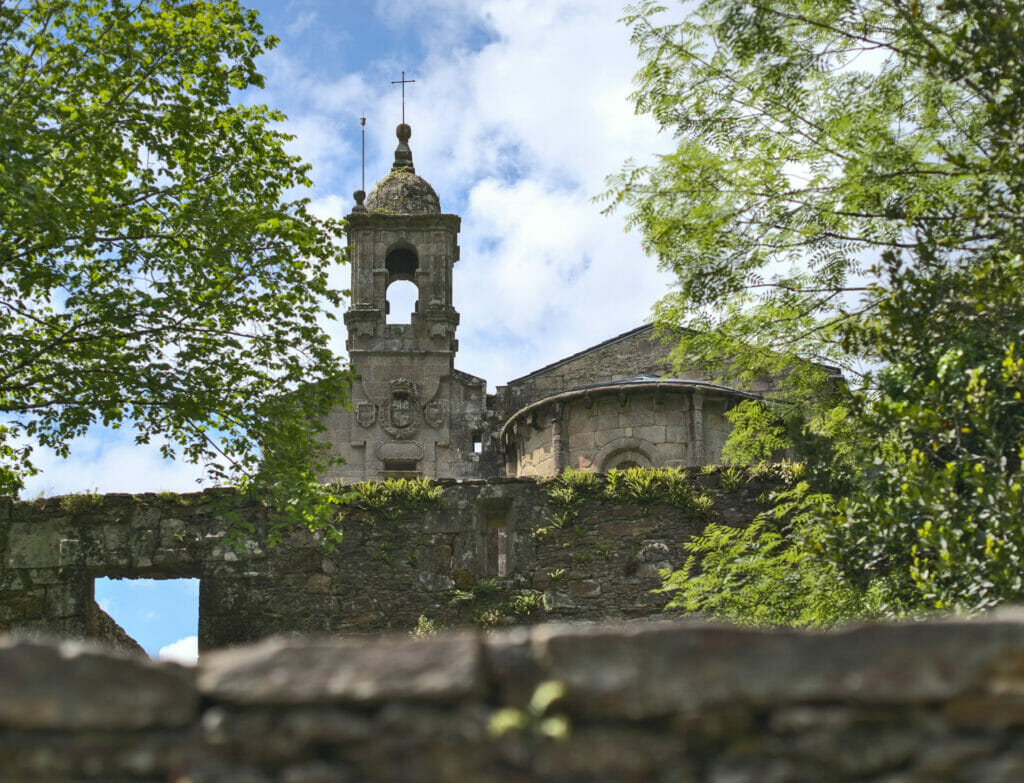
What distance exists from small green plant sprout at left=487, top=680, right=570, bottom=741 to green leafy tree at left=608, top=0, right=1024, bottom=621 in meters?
5.14

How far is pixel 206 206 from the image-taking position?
13.6 m

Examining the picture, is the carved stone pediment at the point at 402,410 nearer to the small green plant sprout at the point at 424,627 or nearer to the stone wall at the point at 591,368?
the stone wall at the point at 591,368

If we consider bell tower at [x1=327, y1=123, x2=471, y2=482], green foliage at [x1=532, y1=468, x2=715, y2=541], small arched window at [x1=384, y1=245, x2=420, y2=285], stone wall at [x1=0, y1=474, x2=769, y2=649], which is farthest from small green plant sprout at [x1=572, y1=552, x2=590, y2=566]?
small arched window at [x1=384, y1=245, x2=420, y2=285]

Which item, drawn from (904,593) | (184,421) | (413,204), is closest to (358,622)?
(184,421)

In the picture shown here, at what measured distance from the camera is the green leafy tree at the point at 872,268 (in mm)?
8391

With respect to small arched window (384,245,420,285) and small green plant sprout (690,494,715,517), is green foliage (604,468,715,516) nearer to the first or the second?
small green plant sprout (690,494,715,517)

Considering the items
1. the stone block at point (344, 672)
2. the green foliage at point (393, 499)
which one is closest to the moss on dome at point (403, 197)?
the green foliage at point (393, 499)

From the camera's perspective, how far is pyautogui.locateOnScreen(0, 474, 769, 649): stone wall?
41.3 ft

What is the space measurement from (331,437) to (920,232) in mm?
16502

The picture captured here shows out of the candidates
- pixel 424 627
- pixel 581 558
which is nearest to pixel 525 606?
pixel 581 558

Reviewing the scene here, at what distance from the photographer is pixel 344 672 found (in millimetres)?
3344

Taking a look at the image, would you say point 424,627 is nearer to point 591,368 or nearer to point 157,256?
point 157,256

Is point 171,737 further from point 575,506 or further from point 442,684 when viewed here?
point 575,506

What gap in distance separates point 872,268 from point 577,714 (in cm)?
695
